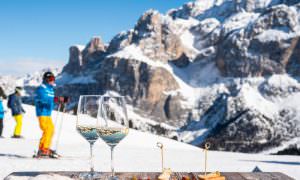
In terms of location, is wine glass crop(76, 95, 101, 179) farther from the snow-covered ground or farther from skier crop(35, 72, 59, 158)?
skier crop(35, 72, 59, 158)

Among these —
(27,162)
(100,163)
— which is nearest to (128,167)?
(100,163)

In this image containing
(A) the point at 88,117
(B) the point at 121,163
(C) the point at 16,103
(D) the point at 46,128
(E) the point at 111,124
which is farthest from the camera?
(C) the point at 16,103

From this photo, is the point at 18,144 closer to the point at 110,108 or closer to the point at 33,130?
the point at 33,130

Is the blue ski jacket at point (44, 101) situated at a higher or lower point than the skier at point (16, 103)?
lower

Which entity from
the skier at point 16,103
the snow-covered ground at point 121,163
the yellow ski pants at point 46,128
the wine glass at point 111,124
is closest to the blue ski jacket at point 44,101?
the yellow ski pants at point 46,128

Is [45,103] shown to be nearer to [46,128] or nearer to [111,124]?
[46,128]

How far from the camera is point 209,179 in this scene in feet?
13.0

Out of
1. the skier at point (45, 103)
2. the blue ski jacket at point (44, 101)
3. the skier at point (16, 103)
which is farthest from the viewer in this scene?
the skier at point (16, 103)

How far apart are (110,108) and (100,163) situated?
11.8m

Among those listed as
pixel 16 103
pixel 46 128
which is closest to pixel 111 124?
pixel 46 128

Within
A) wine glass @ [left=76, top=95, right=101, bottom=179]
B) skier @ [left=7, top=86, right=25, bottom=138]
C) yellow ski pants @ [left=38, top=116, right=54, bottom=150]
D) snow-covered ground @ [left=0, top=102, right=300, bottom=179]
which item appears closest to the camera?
wine glass @ [left=76, top=95, right=101, bottom=179]

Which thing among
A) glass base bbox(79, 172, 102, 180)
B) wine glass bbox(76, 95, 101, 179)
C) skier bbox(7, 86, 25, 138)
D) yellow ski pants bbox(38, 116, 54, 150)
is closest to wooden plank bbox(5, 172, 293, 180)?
glass base bbox(79, 172, 102, 180)

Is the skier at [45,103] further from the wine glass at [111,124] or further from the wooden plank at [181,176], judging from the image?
the wine glass at [111,124]

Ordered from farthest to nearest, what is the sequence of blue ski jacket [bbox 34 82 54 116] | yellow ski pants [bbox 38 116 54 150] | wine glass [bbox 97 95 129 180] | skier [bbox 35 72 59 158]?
yellow ski pants [bbox 38 116 54 150] → blue ski jacket [bbox 34 82 54 116] → skier [bbox 35 72 59 158] → wine glass [bbox 97 95 129 180]
